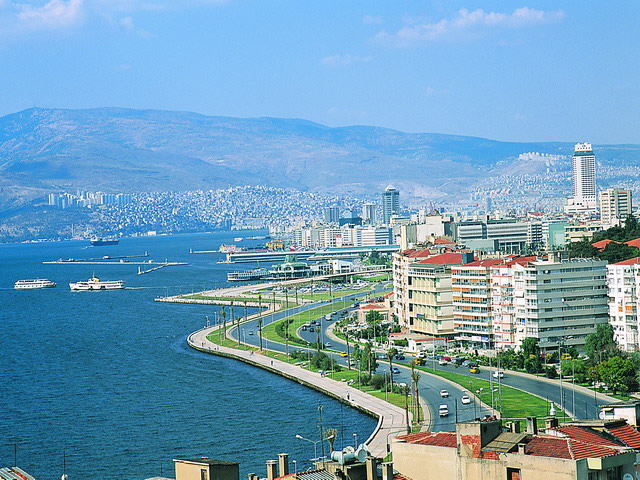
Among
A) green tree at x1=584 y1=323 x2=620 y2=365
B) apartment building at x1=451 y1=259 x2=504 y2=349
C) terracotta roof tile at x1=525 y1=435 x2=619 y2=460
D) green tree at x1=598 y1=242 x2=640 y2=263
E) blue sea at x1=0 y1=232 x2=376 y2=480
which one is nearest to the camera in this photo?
terracotta roof tile at x1=525 y1=435 x2=619 y2=460

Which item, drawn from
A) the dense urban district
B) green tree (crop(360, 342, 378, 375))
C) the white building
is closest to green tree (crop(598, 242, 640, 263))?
the dense urban district

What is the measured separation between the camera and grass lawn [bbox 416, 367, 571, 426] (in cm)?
2286

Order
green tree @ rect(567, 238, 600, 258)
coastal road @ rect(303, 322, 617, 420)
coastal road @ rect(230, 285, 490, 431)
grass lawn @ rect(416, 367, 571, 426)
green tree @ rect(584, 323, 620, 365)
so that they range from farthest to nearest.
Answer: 1. green tree @ rect(567, 238, 600, 258)
2. green tree @ rect(584, 323, 620, 365)
3. coastal road @ rect(303, 322, 617, 420)
4. coastal road @ rect(230, 285, 490, 431)
5. grass lawn @ rect(416, 367, 571, 426)

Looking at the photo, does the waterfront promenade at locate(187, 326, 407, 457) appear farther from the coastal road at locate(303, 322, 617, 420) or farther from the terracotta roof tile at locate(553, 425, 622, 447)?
the terracotta roof tile at locate(553, 425, 622, 447)

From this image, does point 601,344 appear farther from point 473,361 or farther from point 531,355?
point 473,361

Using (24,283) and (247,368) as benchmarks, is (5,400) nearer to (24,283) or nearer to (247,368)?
(247,368)

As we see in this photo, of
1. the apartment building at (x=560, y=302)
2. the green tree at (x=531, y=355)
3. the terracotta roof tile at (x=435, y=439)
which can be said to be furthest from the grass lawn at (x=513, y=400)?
the terracotta roof tile at (x=435, y=439)

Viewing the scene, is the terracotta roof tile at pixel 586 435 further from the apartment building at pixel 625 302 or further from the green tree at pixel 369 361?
the apartment building at pixel 625 302

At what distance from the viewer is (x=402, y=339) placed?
3722cm

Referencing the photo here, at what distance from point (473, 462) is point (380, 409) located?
620 inches

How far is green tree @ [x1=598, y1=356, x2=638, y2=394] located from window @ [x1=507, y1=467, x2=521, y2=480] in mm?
17360

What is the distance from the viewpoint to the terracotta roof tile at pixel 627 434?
10516 millimetres

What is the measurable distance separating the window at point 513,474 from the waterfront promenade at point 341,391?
34.3 ft

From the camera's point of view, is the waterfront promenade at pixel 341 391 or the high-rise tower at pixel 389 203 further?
the high-rise tower at pixel 389 203
